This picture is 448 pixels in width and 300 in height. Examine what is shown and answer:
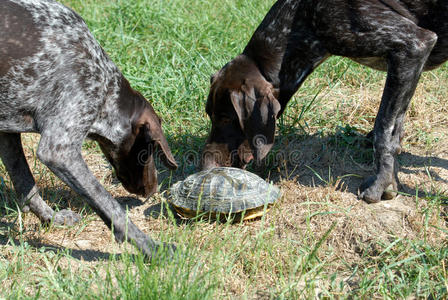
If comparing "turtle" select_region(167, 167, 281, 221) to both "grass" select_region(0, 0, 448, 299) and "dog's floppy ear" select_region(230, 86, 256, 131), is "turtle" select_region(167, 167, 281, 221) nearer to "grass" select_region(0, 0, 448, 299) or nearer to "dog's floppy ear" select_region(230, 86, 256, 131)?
"grass" select_region(0, 0, 448, 299)

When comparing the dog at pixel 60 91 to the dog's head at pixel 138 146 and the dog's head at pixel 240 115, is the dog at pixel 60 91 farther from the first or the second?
the dog's head at pixel 240 115

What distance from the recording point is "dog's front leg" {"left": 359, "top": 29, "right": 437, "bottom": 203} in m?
4.27

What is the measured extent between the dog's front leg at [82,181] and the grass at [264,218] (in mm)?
128

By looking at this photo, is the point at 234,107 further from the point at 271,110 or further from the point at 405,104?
the point at 405,104

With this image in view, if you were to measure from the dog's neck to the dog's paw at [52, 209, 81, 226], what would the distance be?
1.91 metres

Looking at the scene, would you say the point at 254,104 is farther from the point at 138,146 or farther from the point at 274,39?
the point at 138,146

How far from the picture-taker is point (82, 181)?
3.86 m

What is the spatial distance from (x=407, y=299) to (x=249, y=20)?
4891 mm

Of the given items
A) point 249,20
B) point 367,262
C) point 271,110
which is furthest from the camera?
point 249,20

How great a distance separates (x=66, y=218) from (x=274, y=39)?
86.8 inches

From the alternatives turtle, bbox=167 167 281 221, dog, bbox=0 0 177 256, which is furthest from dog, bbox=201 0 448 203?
dog, bbox=0 0 177 256

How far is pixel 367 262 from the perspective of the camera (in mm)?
3779

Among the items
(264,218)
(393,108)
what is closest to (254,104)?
(264,218)

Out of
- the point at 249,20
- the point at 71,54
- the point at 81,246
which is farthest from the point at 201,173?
the point at 249,20
